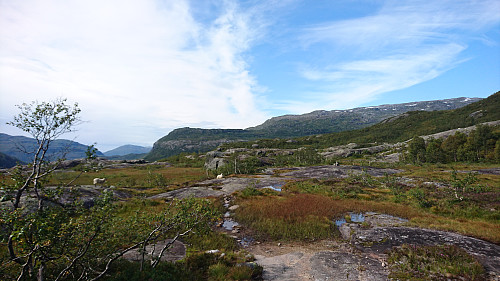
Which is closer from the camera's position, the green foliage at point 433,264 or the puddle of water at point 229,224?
the green foliage at point 433,264

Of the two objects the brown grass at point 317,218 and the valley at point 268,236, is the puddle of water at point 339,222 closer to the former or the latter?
the valley at point 268,236

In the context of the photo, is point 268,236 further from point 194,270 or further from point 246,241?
point 194,270

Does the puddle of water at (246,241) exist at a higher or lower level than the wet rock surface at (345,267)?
lower

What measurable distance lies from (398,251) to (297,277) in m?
8.61

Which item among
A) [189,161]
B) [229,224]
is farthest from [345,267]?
[189,161]

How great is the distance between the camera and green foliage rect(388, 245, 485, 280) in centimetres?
1262

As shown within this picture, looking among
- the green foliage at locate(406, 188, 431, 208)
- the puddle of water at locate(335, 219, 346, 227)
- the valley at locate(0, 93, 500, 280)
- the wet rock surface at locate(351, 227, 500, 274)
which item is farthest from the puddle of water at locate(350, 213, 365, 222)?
the green foliage at locate(406, 188, 431, 208)

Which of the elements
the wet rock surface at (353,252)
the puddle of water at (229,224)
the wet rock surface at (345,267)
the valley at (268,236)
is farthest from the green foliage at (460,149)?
the puddle of water at (229,224)

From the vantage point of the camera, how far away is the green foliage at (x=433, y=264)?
12617 millimetres

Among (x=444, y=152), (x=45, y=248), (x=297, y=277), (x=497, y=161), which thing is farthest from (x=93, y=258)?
(x=444, y=152)

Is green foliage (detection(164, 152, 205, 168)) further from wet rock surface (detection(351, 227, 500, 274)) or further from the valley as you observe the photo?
wet rock surface (detection(351, 227, 500, 274))

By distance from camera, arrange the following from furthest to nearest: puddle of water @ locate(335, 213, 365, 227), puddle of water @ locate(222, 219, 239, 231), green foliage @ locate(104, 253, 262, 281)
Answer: puddle of water @ locate(335, 213, 365, 227), puddle of water @ locate(222, 219, 239, 231), green foliage @ locate(104, 253, 262, 281)

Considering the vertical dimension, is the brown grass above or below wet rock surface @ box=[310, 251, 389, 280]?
below

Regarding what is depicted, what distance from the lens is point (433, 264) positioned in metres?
13.9
